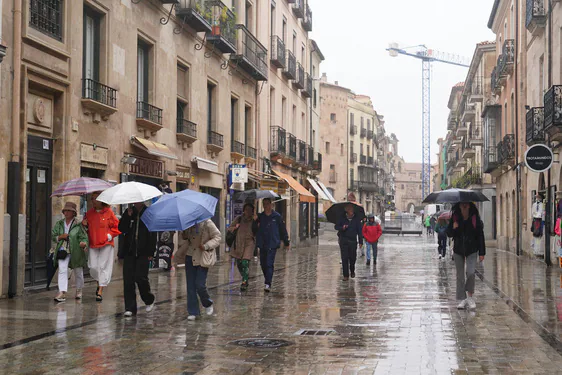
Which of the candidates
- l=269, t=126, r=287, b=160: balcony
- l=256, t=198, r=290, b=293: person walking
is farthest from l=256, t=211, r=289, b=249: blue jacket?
l=269, t=126, r=287, b=160: balcony

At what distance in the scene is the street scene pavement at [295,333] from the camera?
6.83 meters

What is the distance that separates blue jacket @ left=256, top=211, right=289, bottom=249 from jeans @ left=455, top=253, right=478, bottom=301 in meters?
3.57

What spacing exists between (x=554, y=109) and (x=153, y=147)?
1079cm

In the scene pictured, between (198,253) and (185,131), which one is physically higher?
(185,131)

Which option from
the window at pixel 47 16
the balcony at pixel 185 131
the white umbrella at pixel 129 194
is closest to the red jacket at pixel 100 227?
the white umbrella at pixel 129 194

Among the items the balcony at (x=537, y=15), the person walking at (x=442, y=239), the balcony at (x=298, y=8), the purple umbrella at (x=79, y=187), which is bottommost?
the person walking at (x=442, y=239)

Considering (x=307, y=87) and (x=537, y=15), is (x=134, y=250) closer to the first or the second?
(x=537, y=15)

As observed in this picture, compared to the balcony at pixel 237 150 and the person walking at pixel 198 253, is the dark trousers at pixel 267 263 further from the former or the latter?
the balcony at pixel 237 150

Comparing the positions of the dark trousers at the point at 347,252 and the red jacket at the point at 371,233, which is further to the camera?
the red jacket at the point at 371,233

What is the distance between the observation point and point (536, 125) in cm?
2402

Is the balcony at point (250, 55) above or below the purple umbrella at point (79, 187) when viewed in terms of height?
above

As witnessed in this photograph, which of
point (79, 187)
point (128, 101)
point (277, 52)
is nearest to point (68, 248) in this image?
point (79, 187)

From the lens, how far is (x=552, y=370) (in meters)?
6.62

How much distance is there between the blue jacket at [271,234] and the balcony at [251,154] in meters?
13.2
